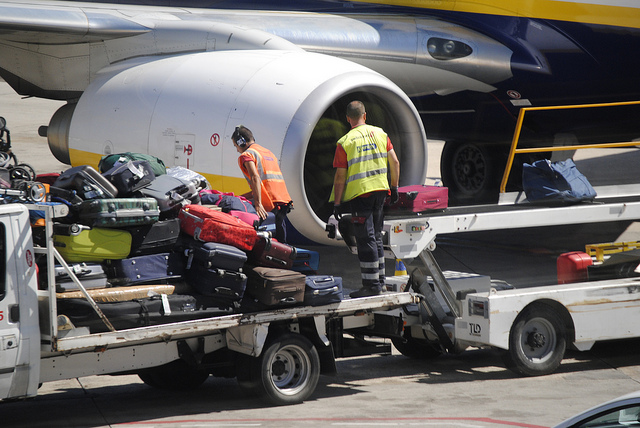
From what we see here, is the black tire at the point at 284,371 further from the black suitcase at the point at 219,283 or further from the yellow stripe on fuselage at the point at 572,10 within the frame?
the yellow stripe on fuselage at the point at 572,10

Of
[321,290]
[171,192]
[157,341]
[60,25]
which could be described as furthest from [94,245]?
[60,25]

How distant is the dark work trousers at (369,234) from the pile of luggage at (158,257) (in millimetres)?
505

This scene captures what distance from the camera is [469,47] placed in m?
12.3

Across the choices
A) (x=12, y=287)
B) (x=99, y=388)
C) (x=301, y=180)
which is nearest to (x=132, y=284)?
(x=12, y=287)

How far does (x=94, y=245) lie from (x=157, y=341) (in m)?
0.87

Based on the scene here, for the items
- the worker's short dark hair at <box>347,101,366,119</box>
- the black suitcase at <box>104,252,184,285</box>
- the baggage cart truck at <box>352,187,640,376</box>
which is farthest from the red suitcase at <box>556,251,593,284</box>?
the black suitcase at <box>104,252,184,285</box>

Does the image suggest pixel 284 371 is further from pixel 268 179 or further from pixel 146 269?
pixel 268 179

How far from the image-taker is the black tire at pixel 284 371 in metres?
6.64

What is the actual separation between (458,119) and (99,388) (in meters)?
7.63

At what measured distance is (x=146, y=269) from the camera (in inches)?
255

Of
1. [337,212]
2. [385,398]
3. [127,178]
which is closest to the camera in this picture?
[127,178]

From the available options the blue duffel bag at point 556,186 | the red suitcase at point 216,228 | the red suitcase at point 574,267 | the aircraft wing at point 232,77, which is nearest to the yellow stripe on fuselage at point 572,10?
the aircraft wing at point 232,77

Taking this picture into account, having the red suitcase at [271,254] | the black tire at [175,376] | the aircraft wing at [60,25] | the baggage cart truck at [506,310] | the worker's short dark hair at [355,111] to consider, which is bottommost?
the black tire at [175,376]

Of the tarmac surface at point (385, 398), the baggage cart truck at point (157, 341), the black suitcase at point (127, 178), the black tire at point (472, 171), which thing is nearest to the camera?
the baggage cart truck at point (157, 341)
